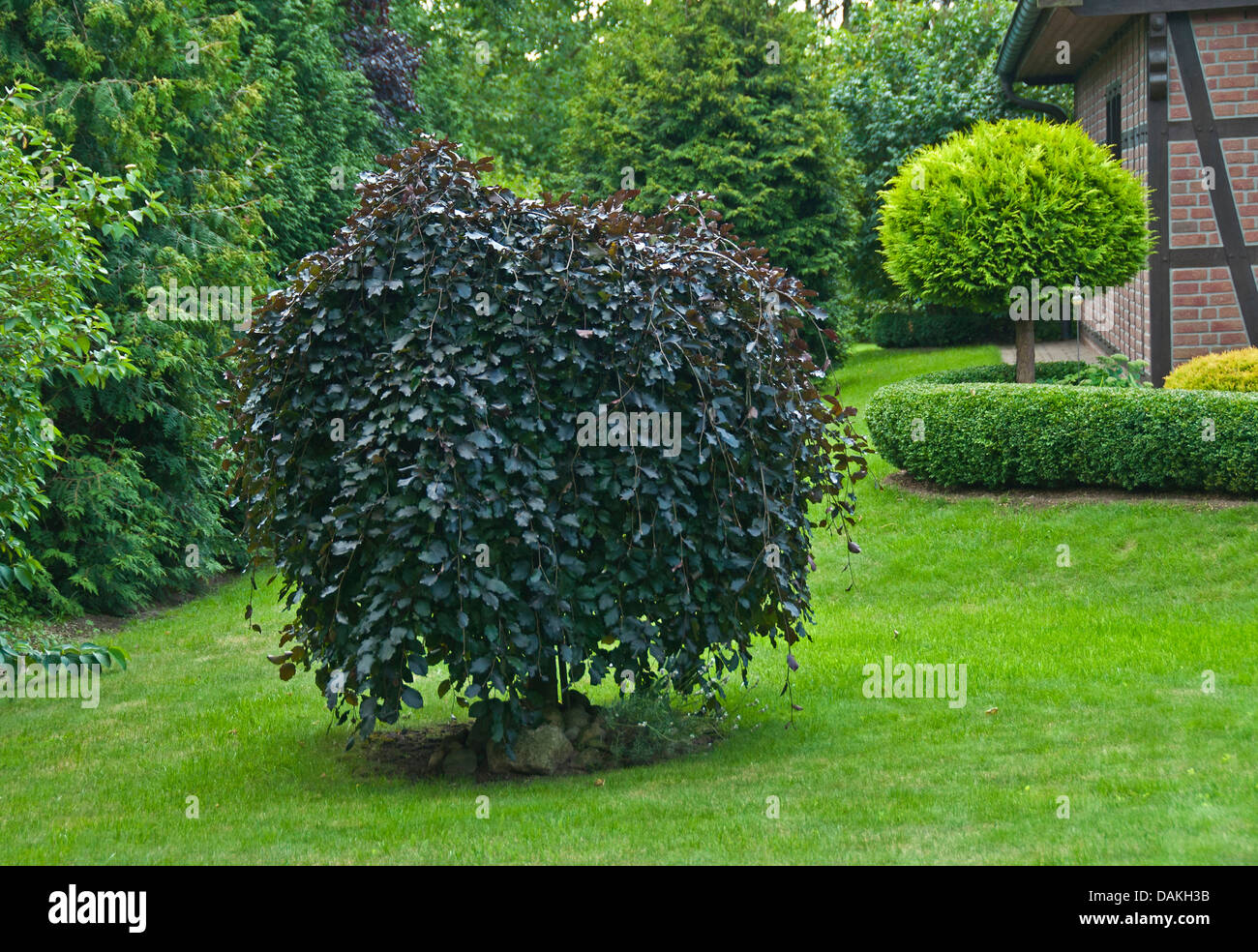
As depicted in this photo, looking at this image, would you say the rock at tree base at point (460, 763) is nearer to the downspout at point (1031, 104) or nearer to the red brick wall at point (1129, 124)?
the red brick wall at point (1129, 124)

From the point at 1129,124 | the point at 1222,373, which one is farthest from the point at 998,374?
the point at 1129,124

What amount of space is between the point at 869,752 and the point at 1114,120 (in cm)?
1107

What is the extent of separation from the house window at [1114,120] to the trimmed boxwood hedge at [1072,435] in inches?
204

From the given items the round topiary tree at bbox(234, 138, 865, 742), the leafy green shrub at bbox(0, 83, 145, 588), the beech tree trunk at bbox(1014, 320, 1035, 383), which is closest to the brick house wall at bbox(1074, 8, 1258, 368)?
the beech tree trunk at bbox(1014, 320, 1035, 383)

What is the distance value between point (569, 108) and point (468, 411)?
16.6 metres

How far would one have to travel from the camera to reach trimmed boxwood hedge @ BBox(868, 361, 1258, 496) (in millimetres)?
8922

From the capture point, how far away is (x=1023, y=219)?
1037cm

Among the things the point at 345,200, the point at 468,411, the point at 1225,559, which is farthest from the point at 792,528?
the point at 345,200

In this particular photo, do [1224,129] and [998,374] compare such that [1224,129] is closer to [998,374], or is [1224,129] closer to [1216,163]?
[1216,163]

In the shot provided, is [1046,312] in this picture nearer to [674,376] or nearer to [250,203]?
[674,376]

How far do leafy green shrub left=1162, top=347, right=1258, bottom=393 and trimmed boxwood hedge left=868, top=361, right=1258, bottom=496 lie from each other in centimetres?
85

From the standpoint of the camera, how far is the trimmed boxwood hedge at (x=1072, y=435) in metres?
8.92

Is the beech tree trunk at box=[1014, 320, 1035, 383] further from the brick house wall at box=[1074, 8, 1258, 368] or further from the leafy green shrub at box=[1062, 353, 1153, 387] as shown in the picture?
the brick house wall at box=[1074, 8, 1258, 368]

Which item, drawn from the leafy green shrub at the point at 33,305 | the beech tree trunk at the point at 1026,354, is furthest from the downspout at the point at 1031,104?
the leafy green shrub at the point at 33,305
